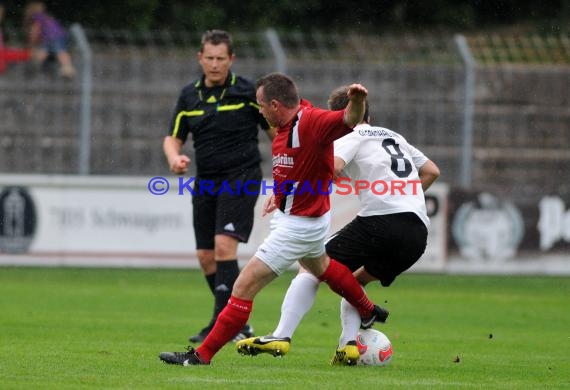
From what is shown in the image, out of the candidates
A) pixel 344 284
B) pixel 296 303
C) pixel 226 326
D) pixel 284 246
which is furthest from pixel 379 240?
pixel 226 326

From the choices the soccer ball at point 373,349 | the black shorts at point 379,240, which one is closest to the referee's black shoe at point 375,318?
the soccer ball at point 373,349

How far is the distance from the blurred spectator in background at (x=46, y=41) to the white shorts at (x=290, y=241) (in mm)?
10973

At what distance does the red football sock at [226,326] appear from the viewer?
7.47 metres

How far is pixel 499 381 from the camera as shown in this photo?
23.8 feet

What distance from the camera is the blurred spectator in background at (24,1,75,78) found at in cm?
1798

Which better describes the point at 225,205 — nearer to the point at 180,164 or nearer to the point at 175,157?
the point at 175,157

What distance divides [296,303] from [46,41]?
11.5m

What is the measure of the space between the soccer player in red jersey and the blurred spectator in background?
35.6ft

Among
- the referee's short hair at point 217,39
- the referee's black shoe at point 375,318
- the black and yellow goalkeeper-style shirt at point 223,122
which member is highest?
the referee's short hair at point 217,39

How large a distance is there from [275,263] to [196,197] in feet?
7.83

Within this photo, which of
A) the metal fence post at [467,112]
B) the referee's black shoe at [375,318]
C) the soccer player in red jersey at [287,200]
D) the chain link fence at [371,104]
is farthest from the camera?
the chain link fence at [371,104]

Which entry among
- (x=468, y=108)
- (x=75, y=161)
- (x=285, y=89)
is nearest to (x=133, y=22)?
(x=75, y=161)

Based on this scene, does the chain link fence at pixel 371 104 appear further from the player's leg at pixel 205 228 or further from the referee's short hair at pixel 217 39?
the player's leg at pixel 205 228

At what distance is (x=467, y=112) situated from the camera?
1739 cm
